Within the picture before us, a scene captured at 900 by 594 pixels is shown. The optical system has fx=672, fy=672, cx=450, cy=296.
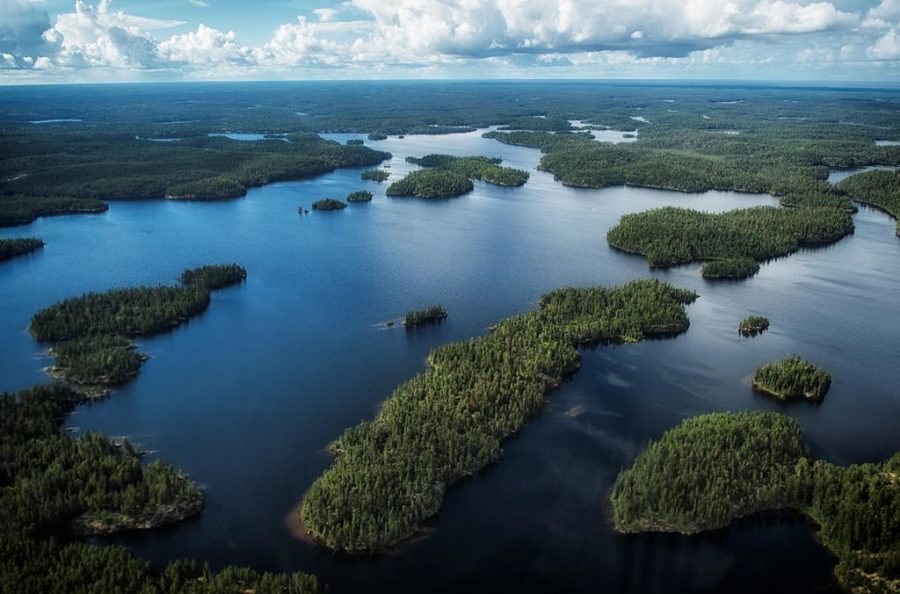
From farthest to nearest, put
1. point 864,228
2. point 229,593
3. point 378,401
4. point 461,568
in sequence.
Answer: point 864,228 < point 378,401 < point 461,568 < point 229,593

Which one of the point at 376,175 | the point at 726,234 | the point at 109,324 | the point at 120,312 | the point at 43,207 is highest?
the point at 376,175

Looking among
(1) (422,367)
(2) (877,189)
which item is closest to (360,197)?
(1) (422,367)

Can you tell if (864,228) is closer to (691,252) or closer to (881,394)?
(691,252)

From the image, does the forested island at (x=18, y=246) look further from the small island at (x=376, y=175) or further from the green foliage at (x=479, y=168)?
the green foliage at (x=479, y=168)

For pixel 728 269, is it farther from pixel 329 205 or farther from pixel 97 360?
pixel 329 205

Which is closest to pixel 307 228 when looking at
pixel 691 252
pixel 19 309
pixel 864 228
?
pixel 19 309

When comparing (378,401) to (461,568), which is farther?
(378,401)

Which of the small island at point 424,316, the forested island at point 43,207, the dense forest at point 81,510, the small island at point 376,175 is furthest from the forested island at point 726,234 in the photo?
the forested island at point 43,207
